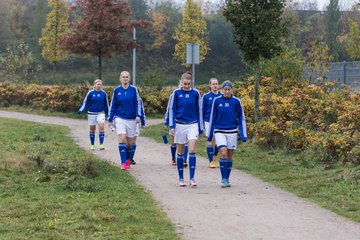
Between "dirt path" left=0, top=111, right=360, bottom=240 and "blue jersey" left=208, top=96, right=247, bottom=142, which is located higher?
"blue jersey" left=208, top=96, right=247, bottom=142

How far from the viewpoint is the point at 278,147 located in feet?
47.0

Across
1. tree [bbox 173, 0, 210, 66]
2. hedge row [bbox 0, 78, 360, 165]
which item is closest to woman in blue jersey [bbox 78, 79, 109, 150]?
hedge row [bbox 0, 78, 360, 165]

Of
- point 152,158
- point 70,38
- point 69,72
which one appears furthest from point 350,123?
point 69,72

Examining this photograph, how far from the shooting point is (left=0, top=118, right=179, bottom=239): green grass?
22.1 ft

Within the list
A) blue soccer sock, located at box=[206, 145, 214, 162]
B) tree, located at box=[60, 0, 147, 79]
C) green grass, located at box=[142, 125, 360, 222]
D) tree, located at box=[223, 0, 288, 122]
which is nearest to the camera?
green grass, located at box=[142, 125, 360, 222]

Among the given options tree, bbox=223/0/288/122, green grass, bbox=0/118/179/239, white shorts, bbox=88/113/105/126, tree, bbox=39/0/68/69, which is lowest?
green grass, bbox=0/118/179/239

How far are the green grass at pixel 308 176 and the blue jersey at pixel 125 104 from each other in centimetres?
251

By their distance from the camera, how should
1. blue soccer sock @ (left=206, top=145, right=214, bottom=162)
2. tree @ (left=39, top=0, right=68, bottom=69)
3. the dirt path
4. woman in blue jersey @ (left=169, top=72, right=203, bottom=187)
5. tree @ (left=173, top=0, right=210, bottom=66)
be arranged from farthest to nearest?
tree @ (left=173, top=0, right=210, bottom=66) < tree @ (left=39, top=0, right=68, bottom=69) < blue soccer sock @ (left=206, top=145, right=214, bottom=162) < woman in blue jersey @ (left=169, top=72, right=203, bottom=187) < the dirt path

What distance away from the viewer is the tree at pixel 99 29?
1021 inches

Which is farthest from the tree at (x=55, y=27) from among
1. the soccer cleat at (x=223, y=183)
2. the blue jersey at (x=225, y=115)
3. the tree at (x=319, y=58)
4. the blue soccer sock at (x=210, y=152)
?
the soccer cleat at (x=223, y=183)

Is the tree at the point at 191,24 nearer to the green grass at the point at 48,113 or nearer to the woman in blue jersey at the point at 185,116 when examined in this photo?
the green grass at the point at 48,113

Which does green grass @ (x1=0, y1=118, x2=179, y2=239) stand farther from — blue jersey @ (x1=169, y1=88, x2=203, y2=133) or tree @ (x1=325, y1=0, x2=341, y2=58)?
tree @ (x1=325, y1=0, x2=341, y2=58)

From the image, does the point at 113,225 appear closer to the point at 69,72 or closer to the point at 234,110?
the point at 234,110

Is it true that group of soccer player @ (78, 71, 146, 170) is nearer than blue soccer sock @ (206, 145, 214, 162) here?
Yes
